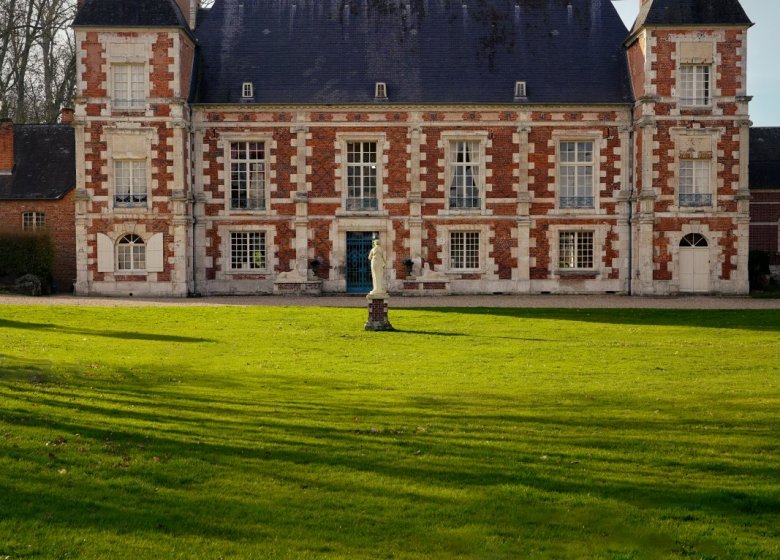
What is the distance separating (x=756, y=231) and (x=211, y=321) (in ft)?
81.4

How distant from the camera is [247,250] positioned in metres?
30.2

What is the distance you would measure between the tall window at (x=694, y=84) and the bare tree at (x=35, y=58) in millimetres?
25465

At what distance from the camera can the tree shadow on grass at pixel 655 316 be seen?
62.5 feet

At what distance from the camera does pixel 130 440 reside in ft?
24.4

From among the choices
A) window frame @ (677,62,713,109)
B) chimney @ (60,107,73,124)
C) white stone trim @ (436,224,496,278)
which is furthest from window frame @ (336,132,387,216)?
chimney @ (60,107,73,124)

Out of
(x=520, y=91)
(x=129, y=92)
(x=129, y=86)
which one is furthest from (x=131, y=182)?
(x=520, y=91)

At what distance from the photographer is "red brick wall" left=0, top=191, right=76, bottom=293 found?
31.6 meters

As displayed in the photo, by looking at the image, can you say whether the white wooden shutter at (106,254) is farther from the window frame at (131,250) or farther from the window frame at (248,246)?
the window frame at (248,246)

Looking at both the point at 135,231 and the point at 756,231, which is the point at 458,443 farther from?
the point at 756,231

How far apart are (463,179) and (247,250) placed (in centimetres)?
788

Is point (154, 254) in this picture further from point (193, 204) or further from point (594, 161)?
point (594, 161)

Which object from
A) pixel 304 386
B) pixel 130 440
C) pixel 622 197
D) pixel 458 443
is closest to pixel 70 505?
pixel 130 440

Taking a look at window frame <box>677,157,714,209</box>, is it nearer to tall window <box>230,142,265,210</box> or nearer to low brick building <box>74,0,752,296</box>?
low brick building <box>74,0,752,296</box>

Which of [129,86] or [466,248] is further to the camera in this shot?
[466,248]
